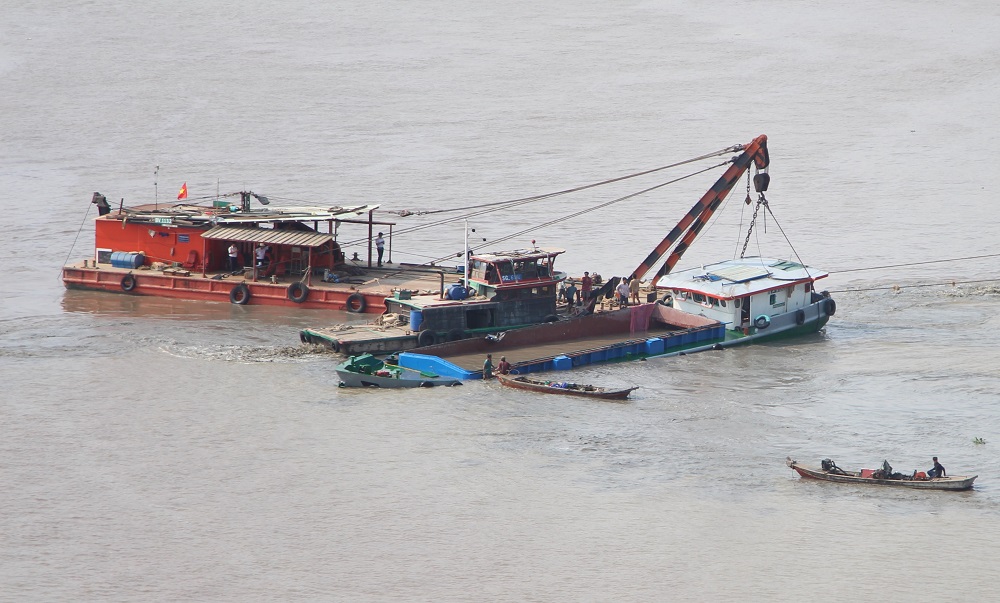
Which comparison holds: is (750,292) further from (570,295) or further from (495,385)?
(495,385)

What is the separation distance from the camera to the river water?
25391 mm

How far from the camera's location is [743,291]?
3925 centimetres

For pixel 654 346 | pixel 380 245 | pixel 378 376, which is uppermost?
pixel 380 245

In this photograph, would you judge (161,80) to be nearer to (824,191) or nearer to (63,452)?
(824,191)

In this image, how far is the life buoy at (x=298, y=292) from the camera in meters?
43.0

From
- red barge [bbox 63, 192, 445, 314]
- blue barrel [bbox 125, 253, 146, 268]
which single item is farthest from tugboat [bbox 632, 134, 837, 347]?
blue barrel [bbox 125, 253, 146, 268]

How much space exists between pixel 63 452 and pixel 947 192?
3923 cm

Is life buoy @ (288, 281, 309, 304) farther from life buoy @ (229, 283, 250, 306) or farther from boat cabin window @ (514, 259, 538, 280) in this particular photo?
boat cabin window @ (514, 259, 538, 280)

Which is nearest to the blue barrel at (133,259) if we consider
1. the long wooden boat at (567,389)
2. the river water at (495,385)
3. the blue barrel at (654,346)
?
the river water at (495,385)

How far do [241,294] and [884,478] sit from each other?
2332 centimetres

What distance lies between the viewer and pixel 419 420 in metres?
32.0

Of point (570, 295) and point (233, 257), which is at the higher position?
point (233, 257)

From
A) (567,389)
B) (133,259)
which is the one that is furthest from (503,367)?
(133,259)

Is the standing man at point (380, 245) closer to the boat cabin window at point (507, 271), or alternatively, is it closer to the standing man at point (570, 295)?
the standing man at point (570, 295)
